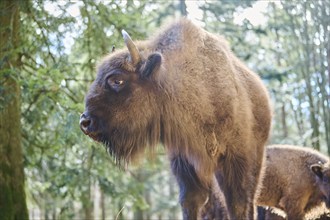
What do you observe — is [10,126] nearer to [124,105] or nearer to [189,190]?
[124,105]

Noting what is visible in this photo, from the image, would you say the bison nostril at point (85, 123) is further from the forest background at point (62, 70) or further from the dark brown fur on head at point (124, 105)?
the forest background at point (62, 70)

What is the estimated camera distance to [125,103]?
425cm

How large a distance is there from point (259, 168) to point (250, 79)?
101 centimetres

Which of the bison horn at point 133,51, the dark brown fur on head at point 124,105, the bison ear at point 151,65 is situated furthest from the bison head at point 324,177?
the bison horn at point 133,51

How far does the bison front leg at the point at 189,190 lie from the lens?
4.58m

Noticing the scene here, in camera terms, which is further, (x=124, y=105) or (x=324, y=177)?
(x=324, y=177)

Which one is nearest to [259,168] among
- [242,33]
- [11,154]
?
[11,154]

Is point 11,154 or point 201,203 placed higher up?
point 11,154

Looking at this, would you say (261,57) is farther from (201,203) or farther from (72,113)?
(201,203)

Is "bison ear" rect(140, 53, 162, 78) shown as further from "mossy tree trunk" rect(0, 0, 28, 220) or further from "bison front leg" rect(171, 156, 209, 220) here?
"mossy tree trunk" rect(0, 0, 28, 220)

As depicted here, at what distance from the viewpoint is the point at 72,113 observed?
6.75 m

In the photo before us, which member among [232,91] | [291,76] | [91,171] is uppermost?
[291,76]

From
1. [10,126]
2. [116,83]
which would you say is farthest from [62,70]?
[116,83]

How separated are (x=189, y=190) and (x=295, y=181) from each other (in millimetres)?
3610
